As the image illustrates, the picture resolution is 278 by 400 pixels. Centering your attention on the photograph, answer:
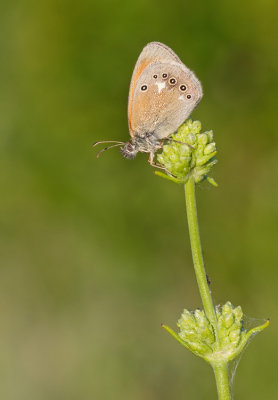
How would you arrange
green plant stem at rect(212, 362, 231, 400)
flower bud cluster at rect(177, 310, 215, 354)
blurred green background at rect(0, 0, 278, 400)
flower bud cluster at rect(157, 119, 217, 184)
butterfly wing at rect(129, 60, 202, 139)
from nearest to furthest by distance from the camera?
green plant stem at rect(212, 362, 231, 400) → flower bud cluster at rect(177, 310, 215, 354) → flower bud cluster at rect(157, 119, 217, 184) → butterfly wing at rect(129, 60, 202, 139) → blurred green background at rect(0, 0, 278, 400)

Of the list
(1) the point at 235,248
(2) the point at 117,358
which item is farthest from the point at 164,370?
(1) the point at 235,248

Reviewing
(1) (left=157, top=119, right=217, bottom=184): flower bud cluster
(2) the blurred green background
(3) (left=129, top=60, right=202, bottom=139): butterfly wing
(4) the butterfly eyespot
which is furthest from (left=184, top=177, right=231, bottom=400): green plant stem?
(2) the blurred green background

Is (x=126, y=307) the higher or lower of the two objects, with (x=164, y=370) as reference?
higher

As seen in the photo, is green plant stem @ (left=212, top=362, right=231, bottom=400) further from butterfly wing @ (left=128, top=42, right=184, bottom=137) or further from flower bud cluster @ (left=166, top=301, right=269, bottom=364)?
butterfly wing @ (left=128, top=42, right=184, bottom=137)

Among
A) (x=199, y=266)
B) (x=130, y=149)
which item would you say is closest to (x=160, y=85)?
(x=130, y=149)

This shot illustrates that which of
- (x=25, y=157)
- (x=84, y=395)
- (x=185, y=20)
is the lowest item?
(x=84, y=395)

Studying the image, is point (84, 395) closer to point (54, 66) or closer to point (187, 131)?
A: point (54, 66)

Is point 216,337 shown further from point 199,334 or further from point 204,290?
point 204,290
